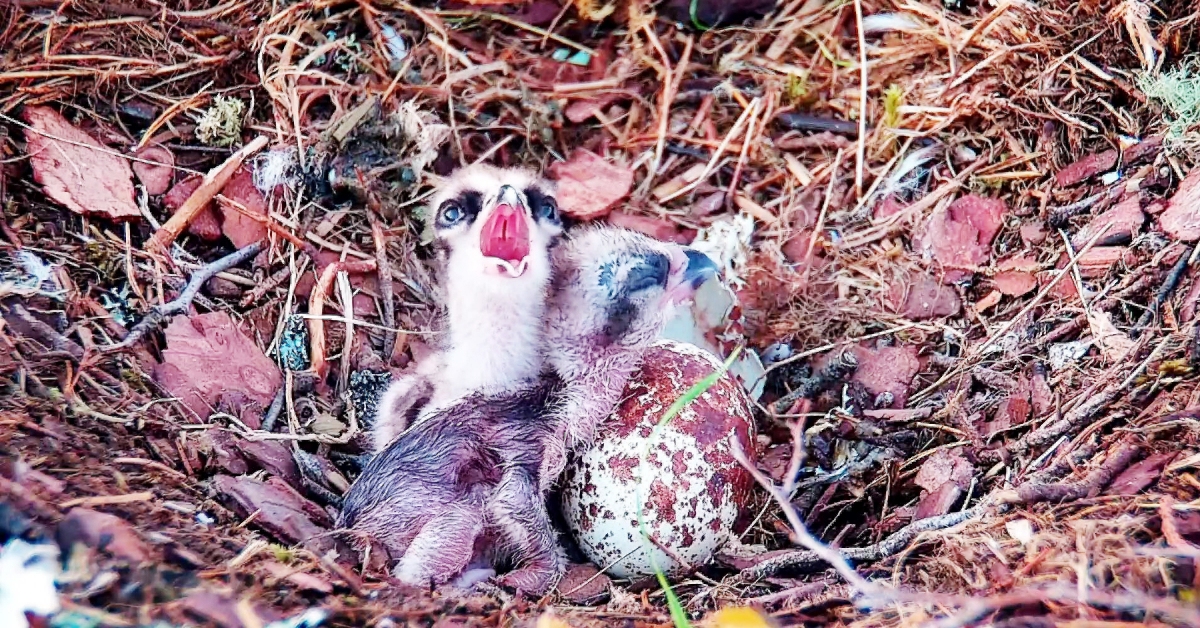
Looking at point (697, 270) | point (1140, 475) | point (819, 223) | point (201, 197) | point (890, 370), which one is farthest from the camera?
point (819, 223)

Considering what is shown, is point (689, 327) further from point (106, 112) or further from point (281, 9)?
point (106, 112)

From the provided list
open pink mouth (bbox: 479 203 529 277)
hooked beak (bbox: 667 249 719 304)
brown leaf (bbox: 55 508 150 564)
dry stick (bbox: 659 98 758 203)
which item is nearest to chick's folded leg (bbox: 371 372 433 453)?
open pink mouth (bbox: 479 203 529 277)

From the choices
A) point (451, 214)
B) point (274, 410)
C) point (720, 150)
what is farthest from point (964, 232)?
point (274, 410)

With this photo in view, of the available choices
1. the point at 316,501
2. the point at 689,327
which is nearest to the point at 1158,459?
the point at 689,327

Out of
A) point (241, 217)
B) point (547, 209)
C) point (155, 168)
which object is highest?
point (155, 168)

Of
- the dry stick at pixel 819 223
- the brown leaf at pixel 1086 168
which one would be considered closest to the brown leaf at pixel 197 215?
the dry stick at pixel 819 223

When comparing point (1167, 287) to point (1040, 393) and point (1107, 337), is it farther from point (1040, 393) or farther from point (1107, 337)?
point (1040, 393)

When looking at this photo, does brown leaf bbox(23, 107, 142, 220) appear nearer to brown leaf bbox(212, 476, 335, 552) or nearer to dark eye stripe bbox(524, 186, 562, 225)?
brown leaf bbox(212, 476, 335, 552)
